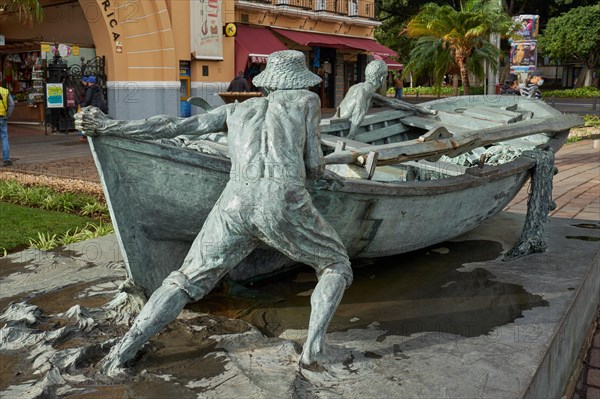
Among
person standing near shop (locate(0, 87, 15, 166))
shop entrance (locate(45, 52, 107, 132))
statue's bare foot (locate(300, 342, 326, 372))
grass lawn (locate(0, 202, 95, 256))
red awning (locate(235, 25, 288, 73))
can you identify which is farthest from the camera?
red awning (locate(235, 25, 288, 73))

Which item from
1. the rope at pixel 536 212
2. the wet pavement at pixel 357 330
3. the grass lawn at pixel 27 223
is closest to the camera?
the wet pavement at pixel 357 330

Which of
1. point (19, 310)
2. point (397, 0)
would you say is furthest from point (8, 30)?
point (397, 0)

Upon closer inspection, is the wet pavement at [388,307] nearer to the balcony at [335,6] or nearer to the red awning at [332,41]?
the balcony at [335,6]

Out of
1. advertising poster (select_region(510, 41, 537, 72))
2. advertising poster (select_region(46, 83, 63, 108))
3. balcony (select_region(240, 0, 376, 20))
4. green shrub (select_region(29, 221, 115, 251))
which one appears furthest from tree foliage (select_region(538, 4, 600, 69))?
green shrub (select_region(29, 221, 115, 251))

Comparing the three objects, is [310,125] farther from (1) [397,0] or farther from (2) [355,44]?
(1) [397,0]

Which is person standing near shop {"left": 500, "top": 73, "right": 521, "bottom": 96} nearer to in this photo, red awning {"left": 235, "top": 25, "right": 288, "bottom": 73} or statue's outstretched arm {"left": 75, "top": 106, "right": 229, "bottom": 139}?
red awning {"left": 235, "top": 25, "right": 288, "bottom": 73}

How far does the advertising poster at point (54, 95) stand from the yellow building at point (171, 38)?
1.05 metres

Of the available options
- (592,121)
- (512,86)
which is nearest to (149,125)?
(512,86)

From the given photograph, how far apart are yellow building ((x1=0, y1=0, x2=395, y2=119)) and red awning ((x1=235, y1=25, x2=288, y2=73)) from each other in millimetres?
31

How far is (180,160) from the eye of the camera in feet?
11.6

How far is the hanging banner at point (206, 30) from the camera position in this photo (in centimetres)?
1794

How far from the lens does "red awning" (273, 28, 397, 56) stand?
72.9 feet

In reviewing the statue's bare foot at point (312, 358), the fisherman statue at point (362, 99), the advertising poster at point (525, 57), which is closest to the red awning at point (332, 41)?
the advertising poster at point (525, 57)

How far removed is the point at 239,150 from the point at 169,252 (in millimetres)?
1077
